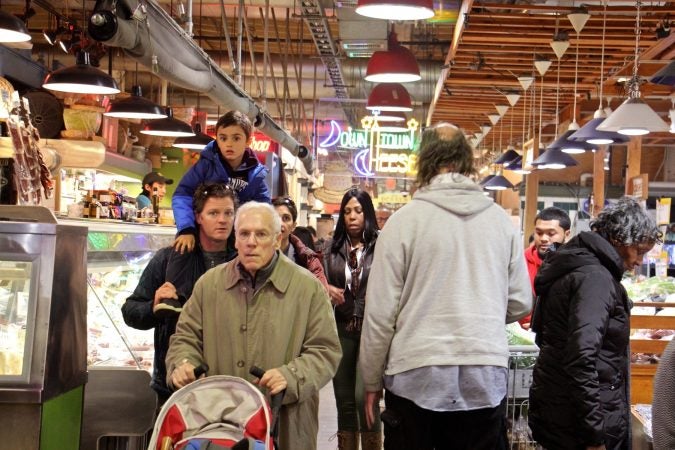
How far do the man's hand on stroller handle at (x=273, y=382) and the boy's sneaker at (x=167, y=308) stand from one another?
2.65 ft

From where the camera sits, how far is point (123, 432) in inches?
180

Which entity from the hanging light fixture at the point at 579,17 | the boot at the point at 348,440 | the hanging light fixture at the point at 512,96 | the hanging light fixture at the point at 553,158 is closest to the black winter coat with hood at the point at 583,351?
the boot at the point at 348,440

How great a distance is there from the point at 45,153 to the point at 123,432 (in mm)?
5534

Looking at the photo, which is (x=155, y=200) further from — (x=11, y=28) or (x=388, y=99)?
(x=11, y=28)

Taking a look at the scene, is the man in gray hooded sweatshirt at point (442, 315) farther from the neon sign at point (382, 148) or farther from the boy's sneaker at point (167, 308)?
the neon sign at point (382, 148)

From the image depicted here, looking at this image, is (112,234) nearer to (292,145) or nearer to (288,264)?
(288,264)

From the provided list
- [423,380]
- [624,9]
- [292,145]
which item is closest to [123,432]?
[423,380]

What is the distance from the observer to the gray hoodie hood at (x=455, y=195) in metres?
3.69

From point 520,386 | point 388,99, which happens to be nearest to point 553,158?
point 388,99

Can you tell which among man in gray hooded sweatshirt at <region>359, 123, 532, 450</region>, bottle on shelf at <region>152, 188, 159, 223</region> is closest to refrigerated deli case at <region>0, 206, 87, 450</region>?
man in gray hooded sweatshirt at <region>359, 123, 532, 450</region>

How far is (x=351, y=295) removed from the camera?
570 cm

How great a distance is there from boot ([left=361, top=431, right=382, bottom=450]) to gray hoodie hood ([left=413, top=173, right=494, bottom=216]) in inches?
86.5

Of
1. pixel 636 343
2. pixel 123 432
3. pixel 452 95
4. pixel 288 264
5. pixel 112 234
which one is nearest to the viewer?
pixel 288 264

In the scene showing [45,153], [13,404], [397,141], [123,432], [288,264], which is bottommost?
[123,432]
